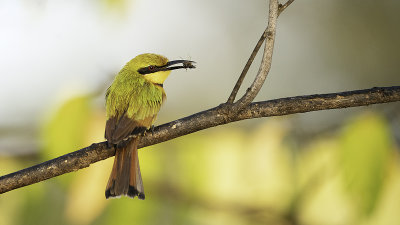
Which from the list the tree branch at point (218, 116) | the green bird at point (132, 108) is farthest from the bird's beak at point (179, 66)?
the tree branch at point (218, 116)

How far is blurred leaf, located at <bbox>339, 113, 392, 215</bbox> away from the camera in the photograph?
1379mm

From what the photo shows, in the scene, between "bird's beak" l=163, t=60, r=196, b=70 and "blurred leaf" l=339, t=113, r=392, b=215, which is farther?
"bird's beak" l=163, t=60, r=196, b=70

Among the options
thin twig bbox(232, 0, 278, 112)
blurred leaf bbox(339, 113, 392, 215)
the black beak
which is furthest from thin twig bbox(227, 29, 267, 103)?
the black beak

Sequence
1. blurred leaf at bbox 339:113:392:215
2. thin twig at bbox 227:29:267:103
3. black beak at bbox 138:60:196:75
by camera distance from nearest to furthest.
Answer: thin twig at bbox 227:29:267:103
blurred leaf at bbox 339:113:392:215
black beak at bbox 138:60:196:75

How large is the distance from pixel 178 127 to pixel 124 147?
0.95 ft

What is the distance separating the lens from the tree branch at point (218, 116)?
131 centimetres

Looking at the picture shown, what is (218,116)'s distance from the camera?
1.36m

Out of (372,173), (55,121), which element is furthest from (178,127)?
(372,173)

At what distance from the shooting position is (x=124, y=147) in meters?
1.60

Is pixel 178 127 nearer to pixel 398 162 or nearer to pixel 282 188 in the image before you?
pixel 282 188

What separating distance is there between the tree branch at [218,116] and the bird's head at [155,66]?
447 millimetres

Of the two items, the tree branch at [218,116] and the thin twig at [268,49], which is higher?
the thin twig at [268,49]

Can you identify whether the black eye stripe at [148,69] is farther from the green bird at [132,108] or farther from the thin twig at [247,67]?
A: the thin twig at [247,67]

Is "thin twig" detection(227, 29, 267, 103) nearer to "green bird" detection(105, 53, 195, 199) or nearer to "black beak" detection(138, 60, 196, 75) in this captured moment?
"green bird" detection(105, 53, 195, 199)
